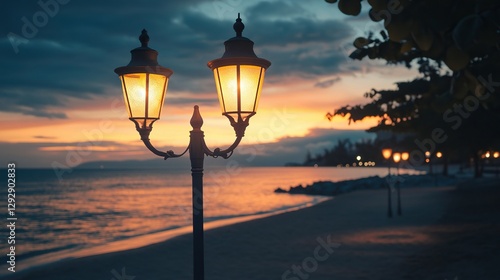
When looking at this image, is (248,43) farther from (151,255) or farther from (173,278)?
(151,255)

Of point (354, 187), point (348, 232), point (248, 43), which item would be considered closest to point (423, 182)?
point (354, 187)

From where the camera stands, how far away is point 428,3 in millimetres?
2438

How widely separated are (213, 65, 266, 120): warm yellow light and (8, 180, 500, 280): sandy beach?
7846 millimetres

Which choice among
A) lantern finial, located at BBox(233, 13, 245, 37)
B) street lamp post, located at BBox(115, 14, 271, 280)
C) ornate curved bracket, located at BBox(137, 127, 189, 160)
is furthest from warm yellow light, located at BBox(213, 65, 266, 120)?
ornate curved bracket, located at BBox(137, 127, 189, 160)

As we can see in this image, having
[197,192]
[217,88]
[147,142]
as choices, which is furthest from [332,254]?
[217,88]

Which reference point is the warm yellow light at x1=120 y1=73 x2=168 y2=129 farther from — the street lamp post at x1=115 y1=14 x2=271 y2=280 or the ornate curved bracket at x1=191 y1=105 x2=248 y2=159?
the ornate curved bracket at x1=191 y1=105 x2=248 y2=159

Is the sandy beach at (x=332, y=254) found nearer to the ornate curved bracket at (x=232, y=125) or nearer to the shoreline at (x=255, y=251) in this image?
the shoreline at (x=255, y=251)

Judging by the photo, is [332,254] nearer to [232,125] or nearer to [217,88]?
[232,125]

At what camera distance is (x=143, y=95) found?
14.5 feet

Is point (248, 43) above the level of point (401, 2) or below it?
above

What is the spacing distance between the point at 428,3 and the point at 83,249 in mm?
23994

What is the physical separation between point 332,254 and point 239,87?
35.6 feet

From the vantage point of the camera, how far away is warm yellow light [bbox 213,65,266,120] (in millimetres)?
4160

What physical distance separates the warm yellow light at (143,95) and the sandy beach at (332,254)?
7984mm
